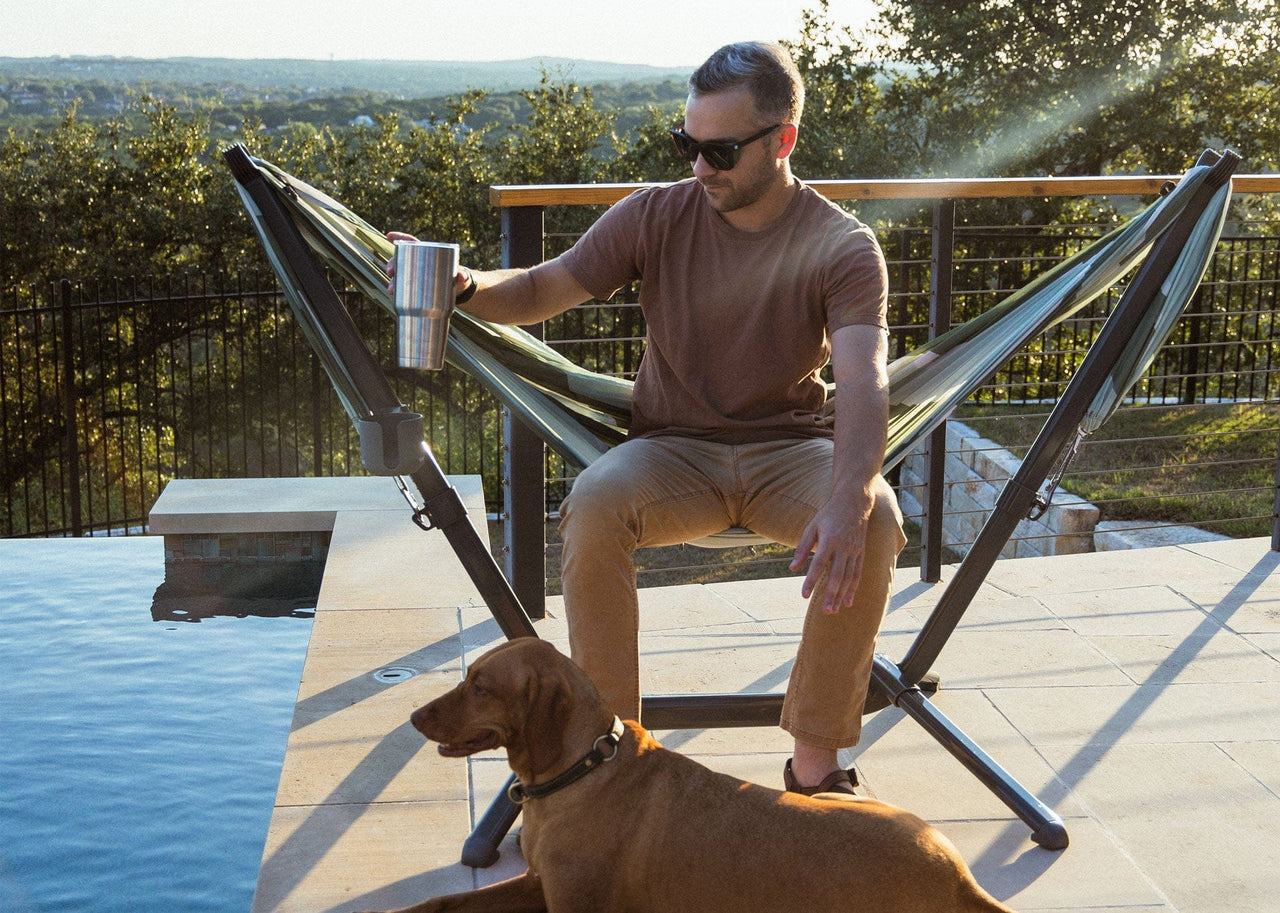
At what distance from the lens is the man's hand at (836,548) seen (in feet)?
6.14

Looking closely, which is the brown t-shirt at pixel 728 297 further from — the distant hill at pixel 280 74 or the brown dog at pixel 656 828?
the distant hill at pixel 280 74

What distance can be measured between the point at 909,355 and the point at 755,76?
2.44ft

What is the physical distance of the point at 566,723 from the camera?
5.44 ft

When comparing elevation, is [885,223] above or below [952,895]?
above

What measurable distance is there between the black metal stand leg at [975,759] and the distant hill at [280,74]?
82.0ft

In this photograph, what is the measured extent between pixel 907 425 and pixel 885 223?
28.2ft

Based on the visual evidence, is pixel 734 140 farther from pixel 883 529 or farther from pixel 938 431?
pixel 938 431

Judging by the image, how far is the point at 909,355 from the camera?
2.58m

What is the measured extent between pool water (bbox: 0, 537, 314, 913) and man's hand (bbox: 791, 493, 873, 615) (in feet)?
3.29

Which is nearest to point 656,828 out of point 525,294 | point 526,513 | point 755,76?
point 525,294

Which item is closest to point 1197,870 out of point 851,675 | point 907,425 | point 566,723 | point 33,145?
point 851,675

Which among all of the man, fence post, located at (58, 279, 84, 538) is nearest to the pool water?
the man

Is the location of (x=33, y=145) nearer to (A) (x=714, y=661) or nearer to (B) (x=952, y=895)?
(A) (x=714, y=661)

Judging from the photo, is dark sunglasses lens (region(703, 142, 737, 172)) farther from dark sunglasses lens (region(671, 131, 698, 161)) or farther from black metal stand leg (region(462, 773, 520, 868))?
black metal stand leg (region(462, 773, 520, 868))
